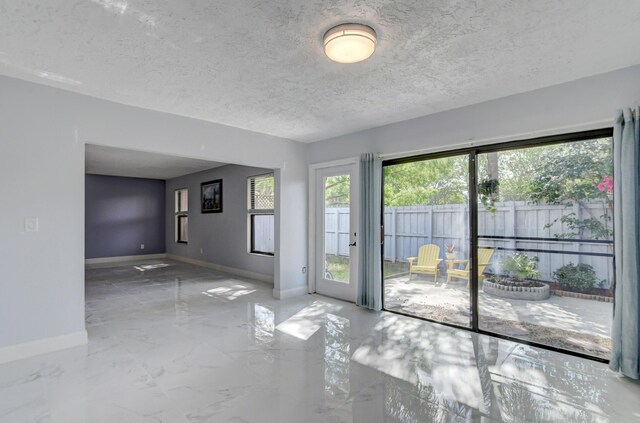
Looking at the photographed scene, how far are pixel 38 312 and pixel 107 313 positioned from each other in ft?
4.37

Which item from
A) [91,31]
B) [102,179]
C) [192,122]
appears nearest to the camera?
[91,31]

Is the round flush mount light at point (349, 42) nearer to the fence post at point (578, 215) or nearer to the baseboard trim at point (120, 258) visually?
the fence post at point (578, 215)

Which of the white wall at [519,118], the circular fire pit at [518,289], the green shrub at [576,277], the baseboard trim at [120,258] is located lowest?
the baseboard trim at [120,258]

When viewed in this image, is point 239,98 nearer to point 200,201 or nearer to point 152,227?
point 200,201

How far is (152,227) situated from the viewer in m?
9.85

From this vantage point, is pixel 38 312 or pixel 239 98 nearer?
pixel 38 312

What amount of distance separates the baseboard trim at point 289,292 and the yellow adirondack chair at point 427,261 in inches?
74.8

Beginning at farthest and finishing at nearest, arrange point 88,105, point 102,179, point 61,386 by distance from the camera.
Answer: point 102,179
point 88,105
point 61,386

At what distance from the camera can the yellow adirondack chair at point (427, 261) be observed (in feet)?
13.2

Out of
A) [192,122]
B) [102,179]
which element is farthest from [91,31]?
[102,179]

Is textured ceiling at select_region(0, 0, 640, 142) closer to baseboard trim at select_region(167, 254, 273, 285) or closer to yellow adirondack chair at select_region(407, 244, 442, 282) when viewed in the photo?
yellow adirondack chair at select_region(407, 244, 442, 282)

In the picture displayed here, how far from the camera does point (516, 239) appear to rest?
11.2 ft

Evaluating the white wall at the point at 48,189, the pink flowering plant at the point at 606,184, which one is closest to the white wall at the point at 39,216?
the white wall at the point at 48,189

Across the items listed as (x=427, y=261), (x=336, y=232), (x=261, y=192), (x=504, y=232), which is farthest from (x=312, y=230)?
(x=504, y=232)
